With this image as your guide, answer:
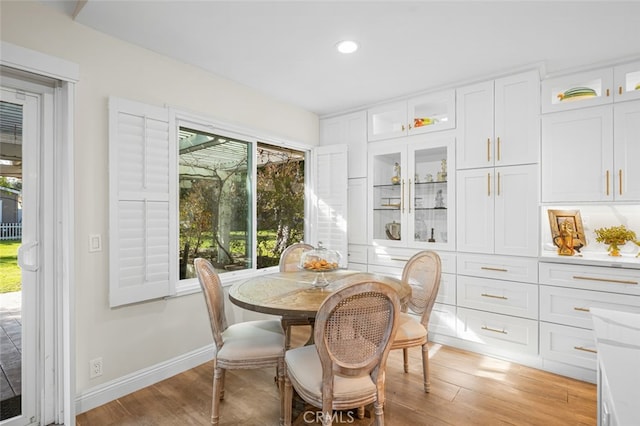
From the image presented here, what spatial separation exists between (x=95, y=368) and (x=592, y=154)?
4.19 metres

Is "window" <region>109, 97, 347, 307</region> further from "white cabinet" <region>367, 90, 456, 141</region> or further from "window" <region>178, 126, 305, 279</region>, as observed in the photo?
"white cabinet" <region>367, 90, 456, 141</region>

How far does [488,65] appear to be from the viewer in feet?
9.41

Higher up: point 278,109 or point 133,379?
point 278,109

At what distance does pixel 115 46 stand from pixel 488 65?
2.99m

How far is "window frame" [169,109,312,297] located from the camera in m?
2.69

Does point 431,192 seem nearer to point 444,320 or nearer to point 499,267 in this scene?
point 499,267

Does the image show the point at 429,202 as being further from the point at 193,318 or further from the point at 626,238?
the point at 193,318

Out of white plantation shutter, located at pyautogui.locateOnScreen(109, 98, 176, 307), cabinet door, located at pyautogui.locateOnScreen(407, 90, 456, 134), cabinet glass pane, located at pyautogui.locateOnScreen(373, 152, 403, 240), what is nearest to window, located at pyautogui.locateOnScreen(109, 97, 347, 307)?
white plantation shutter, located at pyautogui.locateOnScreen(109, 98, 176, 307)

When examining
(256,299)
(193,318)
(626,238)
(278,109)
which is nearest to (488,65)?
(626,238)

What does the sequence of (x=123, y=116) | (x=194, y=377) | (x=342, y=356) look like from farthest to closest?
(x=194, y=377)
(x=123, y=116)
(x=342, y=356)

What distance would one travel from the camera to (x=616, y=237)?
2.77 m

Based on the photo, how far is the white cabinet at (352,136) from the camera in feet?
13.0

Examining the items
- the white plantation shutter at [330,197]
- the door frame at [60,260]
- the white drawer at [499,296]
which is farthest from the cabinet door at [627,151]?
the door frame at [60,260]

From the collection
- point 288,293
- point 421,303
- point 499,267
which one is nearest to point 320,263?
point 288,293
